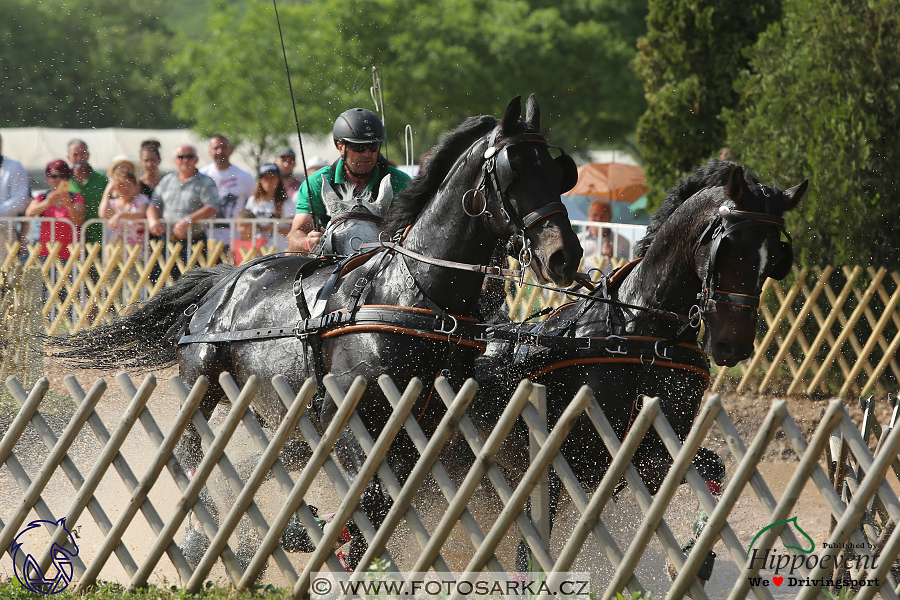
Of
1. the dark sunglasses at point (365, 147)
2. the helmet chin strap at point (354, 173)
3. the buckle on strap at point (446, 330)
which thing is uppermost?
the dark sunglasses at point (365, 147)

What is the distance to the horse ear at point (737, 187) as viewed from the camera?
13.3ft

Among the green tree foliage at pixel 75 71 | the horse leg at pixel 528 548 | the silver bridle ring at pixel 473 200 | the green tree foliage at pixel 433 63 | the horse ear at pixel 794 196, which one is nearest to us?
the horse leg at pixel 528 548

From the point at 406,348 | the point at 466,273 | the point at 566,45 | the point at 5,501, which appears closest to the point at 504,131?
the point at 466,273

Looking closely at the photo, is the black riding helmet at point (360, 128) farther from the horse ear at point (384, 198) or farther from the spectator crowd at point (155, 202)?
the spectator crowd at point (155, 202)

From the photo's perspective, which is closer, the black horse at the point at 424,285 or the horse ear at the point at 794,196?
the black horse at the point at 424,285

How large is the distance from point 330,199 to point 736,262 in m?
2.28

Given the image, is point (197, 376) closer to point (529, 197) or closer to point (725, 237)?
point (529, 197)

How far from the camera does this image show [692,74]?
34.9 ft

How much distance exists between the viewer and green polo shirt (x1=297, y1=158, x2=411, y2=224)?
534cm

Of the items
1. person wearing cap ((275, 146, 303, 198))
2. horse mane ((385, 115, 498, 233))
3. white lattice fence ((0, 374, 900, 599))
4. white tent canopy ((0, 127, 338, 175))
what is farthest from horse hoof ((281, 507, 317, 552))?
white tent canopy ((0, 127, 338, 175))

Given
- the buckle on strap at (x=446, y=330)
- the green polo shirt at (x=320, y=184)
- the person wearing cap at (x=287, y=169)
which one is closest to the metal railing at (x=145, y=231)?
the person wearing cap at (x=287, y=169)

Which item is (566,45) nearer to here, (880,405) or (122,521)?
(880,405)

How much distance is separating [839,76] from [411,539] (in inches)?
246

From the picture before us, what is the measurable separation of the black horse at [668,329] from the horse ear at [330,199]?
4.30 ft
